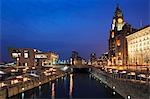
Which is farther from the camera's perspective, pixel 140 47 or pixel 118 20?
pixel 118 20

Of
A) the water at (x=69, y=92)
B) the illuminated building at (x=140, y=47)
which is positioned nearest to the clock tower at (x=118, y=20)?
the illuminated building at (x=140, y=47)

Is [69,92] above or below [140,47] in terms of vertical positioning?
below

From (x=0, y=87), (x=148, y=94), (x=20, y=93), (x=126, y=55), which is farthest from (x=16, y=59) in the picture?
(x=148, y=94)

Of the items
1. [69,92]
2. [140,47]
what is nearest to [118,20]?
[140,47]

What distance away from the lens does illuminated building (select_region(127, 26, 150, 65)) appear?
3457 inches

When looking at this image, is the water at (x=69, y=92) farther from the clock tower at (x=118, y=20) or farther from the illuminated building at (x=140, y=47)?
the clock tower at (x=118, y=20)

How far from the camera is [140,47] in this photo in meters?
97.0

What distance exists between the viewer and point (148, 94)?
1083 inches

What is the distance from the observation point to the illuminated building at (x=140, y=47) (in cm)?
8781

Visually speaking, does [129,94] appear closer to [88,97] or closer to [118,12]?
[88,97]

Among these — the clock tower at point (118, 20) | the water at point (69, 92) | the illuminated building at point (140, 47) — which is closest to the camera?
the water at point (69, 92)

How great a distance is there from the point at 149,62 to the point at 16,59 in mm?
69806

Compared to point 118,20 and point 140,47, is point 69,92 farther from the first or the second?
point 118,20

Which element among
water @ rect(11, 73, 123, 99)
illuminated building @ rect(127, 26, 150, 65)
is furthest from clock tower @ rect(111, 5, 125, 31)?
water @ rect(11, 73, 123, 99)
